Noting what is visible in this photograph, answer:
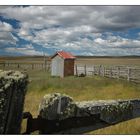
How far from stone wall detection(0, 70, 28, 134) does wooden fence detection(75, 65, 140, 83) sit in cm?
425

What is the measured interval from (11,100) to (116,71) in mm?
5483

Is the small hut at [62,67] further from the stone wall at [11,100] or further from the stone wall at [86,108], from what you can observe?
the stone wall at [11,100]

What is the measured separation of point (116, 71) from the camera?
8.11 metres

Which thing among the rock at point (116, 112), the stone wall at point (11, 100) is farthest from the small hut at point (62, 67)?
the stone wall at point (11, 100)

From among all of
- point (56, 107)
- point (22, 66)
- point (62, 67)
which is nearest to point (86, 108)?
point (56, 107)

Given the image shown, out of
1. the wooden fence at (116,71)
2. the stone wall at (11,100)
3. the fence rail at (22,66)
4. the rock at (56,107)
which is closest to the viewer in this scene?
the stone wall at (11,100)

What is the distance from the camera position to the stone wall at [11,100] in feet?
9.51

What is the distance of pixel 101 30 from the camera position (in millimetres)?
5484

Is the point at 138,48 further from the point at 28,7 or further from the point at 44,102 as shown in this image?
the point at 44,102

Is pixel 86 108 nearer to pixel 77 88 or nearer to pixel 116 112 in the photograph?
pixel 116 112

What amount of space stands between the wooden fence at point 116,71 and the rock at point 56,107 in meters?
3.73
